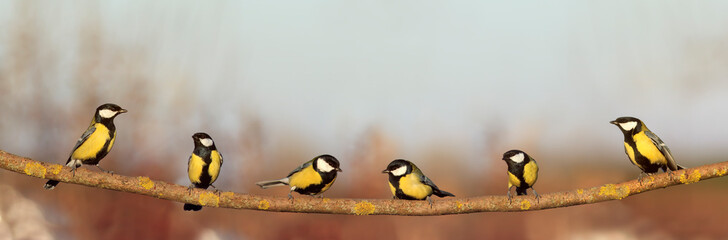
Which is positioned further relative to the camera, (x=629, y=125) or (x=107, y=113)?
(x=629, y=125)

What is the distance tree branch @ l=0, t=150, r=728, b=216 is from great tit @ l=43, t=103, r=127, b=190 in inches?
7.6

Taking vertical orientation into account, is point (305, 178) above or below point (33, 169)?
below

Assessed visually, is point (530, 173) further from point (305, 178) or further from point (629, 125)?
point (305, 178)

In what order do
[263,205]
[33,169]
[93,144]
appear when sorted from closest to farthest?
[33,169] → [263,205] → [93,144]

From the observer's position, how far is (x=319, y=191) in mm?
5570

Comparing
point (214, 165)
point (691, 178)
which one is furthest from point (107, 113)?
point (691, 178)

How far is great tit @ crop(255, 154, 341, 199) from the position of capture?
217 inches

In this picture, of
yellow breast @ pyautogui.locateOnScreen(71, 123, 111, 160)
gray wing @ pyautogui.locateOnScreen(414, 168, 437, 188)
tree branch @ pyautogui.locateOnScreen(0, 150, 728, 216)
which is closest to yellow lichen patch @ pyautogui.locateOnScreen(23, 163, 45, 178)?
tree branch @ pyautogui.locateOnScreen(0, 150, 728, 216)

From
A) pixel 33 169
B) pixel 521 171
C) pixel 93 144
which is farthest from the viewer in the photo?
pixel 521 171

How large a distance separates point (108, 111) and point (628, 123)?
474 centimetres

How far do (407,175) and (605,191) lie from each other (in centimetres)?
174

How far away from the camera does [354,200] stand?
525cm

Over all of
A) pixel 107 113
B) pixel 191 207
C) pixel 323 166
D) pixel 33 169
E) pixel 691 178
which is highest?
pixel 107 113

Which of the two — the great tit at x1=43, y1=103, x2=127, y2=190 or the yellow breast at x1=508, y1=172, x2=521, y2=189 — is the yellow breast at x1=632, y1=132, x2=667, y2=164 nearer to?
the yellow breast at x1=508, y1=172, x2=521, y2=189
